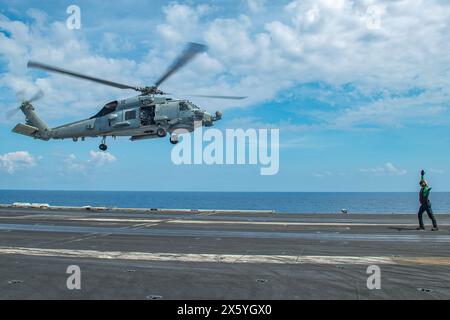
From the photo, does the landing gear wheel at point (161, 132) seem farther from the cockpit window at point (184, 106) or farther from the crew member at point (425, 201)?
the crew member at point (425, 201)

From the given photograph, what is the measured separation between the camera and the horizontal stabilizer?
111 feet

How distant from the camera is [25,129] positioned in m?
34.0

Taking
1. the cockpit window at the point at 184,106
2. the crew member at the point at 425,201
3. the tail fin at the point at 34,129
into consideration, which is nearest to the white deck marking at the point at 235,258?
the crew member at the point at 425,201

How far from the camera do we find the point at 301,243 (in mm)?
16781

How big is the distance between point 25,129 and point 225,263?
26771 millimetres

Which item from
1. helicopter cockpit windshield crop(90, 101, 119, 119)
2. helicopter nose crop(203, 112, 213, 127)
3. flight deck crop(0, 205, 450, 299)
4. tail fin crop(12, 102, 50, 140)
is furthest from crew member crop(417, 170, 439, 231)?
tail fin crop(12, 102, 50, 140)

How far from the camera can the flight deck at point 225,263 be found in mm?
9227

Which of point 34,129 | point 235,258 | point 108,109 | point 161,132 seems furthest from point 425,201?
point 34,129

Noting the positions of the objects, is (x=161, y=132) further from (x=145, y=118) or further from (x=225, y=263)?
(x=225, y=263)

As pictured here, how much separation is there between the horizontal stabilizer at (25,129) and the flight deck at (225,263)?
14.5m
